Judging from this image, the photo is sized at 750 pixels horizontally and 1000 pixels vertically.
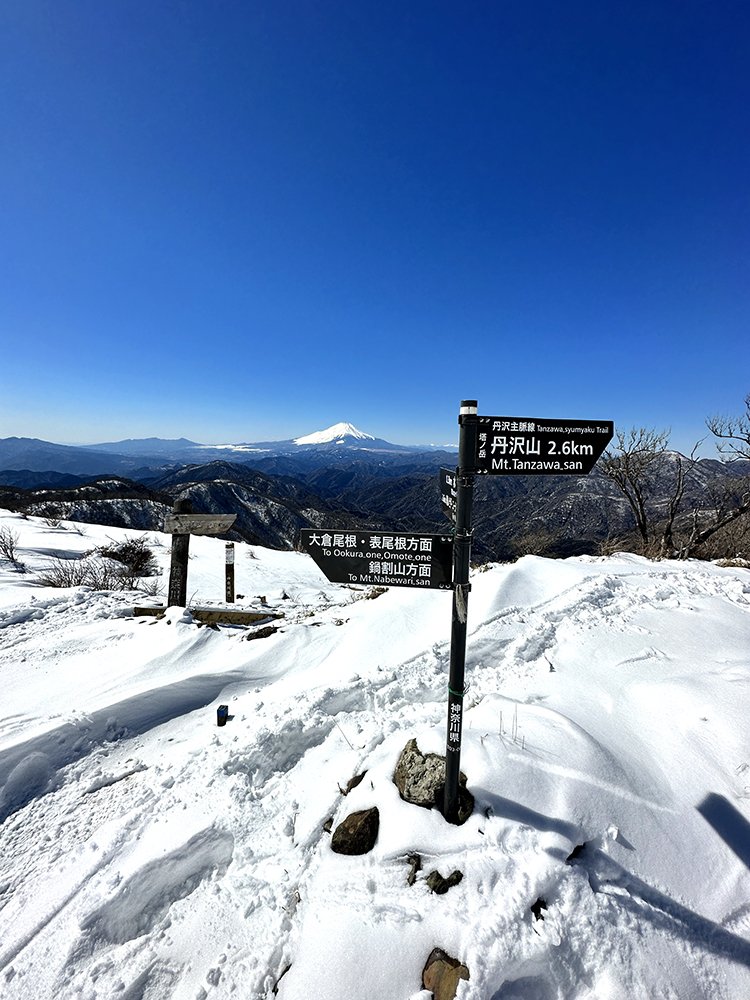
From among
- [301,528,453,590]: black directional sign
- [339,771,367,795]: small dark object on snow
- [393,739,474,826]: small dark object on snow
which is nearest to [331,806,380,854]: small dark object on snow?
[393,739,474,826]: small dark object on snow

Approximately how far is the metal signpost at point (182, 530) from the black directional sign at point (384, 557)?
5282mm

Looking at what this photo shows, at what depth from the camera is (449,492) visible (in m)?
2.88

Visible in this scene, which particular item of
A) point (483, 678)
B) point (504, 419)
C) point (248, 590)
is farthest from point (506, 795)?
point (248, 590)

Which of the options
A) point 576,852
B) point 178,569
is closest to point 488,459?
point 576,852

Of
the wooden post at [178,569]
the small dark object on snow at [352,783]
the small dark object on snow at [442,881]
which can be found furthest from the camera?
the wooden post at [178,569]

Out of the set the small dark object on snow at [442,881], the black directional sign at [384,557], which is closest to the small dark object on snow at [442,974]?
the small dark object on snow at [442,881]

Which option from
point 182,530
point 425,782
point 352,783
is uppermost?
point 182,530

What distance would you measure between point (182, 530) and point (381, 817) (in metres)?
6.36

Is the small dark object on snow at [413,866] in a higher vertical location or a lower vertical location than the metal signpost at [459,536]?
lower

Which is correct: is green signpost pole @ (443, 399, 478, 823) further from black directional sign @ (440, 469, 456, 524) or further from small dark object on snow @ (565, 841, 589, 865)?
small dark object on snow @ (565, 841, 589, 865)

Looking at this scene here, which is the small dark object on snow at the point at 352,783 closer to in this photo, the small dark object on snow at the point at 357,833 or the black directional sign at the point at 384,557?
the small dark object on snow at the point at 357,833

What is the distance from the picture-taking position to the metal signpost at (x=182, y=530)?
789 centimetres

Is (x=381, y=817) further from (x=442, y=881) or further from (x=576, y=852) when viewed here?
(x=576, y=852)

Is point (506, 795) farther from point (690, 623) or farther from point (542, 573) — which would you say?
point (542, 573)
